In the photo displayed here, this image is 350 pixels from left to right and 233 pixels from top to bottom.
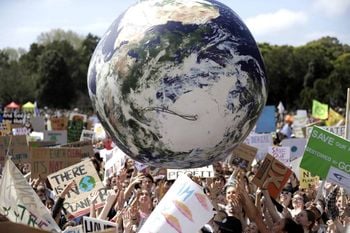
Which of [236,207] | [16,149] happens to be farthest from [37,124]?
[236,207]

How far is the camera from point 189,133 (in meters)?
3.79

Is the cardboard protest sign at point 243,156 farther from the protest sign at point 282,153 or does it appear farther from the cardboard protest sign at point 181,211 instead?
the cardboard protest sign at point 181,211

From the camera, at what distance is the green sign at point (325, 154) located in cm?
804

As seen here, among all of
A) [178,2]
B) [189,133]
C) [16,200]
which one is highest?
[178,2]

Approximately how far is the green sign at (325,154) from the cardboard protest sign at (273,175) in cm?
47

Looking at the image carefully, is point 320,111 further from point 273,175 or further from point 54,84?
point 54,84

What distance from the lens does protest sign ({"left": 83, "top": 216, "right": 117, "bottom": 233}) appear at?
18.1 ft

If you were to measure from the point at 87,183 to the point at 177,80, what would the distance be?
4280 mm

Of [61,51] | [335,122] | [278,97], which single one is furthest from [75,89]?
[335,122]

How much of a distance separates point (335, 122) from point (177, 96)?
19.4m

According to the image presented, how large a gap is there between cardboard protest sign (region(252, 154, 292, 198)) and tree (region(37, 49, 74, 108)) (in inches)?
2580

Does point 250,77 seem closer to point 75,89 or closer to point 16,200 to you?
point 16,200

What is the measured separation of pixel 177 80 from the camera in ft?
12.1

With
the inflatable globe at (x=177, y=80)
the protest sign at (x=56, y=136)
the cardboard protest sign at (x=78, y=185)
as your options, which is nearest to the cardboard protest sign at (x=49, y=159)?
the cardboard protest sign at (x=78, y=185)
